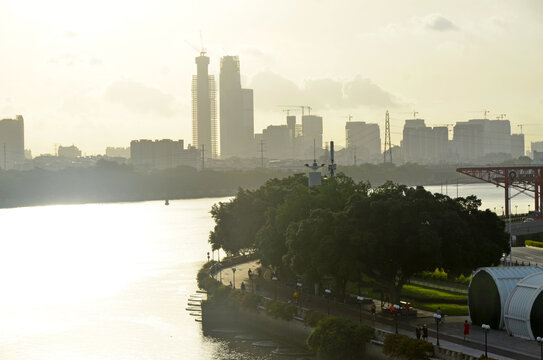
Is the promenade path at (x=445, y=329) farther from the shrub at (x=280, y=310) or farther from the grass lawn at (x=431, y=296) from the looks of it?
the grass lawn at (x=431, y=296)

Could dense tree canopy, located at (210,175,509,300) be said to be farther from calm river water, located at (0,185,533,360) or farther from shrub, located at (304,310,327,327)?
calm river water, located at (0,185,533,360)

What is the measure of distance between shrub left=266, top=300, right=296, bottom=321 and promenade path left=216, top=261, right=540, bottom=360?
1.58 meters

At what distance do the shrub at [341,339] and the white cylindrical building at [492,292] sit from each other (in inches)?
243

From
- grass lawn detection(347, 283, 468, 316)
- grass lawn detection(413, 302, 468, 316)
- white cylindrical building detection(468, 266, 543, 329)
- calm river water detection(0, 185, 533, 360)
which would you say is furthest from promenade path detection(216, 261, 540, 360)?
calm river water detection(0, 185, 533, 360)

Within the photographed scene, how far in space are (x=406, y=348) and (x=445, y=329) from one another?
18.6 ft

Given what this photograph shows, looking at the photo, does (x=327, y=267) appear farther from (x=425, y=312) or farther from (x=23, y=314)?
(x=23, y=314)

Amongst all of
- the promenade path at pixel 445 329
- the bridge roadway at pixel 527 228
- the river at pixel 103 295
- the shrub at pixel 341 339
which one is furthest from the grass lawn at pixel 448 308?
the bridge roadway at pixel 527 228

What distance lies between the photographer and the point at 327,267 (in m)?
52.4

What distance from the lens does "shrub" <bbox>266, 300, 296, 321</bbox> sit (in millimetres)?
53375

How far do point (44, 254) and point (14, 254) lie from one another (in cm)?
404

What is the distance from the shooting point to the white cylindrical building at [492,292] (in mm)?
44938

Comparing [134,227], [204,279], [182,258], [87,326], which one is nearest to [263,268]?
[204,279]

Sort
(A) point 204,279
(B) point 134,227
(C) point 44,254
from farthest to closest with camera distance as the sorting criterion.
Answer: (B) point 134,227 < (C) point 44,254 < (A) point 204,279

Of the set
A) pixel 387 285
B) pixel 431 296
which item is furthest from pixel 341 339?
pixel 431 296
